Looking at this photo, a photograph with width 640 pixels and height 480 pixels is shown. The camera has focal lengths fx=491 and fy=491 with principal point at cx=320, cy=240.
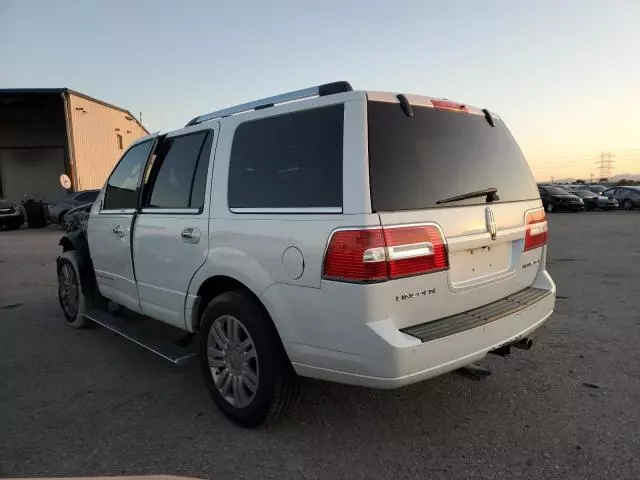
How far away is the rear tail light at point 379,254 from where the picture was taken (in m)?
2.35

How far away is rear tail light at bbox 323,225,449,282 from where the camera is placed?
235 cm

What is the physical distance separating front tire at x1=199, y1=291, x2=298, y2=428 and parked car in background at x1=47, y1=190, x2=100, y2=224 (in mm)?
17610

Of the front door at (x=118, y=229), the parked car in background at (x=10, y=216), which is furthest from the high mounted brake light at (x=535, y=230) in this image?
the parked car in background at (x=10, y=216)

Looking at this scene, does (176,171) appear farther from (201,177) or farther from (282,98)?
(282,98)

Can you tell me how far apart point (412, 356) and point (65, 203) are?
20.3 m

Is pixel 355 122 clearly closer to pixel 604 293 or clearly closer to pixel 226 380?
pixel 226 380

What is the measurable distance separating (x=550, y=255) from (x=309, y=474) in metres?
9.29

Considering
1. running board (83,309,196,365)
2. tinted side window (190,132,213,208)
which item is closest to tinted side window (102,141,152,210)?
tinted side window (190,132,213,208)

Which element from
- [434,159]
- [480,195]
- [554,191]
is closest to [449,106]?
[434,159]

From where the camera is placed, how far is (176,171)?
12.2 ft

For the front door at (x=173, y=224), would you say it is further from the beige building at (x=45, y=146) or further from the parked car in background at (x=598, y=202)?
the parked car in background at (x=598, y=202)

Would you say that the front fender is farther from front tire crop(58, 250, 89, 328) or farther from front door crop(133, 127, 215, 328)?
front door crop(133, 127, 215, 328)

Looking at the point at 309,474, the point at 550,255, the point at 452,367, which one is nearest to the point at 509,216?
the point at 452,367

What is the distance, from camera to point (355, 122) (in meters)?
2.51
